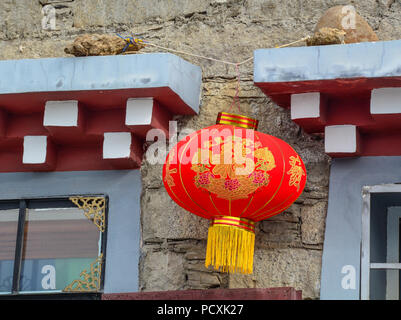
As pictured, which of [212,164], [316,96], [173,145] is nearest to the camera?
[212,164]

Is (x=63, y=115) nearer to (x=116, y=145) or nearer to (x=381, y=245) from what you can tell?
(x=116, y=145)

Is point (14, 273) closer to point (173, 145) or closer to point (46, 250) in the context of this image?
point (46, 250)

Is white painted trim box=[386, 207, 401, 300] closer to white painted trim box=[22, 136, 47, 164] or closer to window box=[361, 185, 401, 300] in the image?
window box=[361, 185, 401, 300]

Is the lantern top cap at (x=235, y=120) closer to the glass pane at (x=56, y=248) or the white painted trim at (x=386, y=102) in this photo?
the white painted trim at (x=386, y=102)

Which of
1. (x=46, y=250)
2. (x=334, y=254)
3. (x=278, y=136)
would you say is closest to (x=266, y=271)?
(x=334, y=254)

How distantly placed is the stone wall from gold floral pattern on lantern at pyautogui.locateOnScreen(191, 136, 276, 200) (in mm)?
619

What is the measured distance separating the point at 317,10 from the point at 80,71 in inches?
57.0

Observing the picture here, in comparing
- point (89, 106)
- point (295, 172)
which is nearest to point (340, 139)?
point (295, 172)

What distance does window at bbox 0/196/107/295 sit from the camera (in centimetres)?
576

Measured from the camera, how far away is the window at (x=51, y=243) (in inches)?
227

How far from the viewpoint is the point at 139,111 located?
5559 millimetres

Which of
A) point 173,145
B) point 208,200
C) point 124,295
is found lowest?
point 124,295

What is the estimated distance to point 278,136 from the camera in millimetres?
5754

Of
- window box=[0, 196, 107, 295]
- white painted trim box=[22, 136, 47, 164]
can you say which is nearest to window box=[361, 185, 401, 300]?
A: window box=[0, 196, 107, 295]
